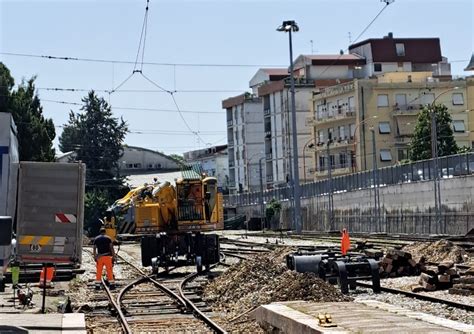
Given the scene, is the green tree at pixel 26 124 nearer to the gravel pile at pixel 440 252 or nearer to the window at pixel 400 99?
the gravel pile at pixel 440 252

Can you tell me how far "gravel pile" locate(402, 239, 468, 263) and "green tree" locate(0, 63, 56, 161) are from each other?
36.2 metres

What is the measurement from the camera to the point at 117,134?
99188 mm

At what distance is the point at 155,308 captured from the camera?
765 inches

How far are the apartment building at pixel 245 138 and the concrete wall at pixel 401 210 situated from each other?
43288mm

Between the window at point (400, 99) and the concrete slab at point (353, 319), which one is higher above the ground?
the window at point (400, 99)

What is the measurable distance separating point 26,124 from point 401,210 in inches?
972

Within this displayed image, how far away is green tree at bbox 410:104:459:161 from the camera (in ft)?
269

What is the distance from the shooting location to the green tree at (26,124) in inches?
2392

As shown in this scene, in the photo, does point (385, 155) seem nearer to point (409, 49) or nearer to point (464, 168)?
point (409, 49)

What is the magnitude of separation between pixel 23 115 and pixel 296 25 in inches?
727

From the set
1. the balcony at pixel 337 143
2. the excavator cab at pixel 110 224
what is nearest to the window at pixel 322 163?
the balcony at pixel 337 143

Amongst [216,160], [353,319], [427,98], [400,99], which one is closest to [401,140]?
[400,99]

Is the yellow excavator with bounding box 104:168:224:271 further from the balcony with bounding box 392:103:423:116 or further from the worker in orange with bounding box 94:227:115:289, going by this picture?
the balcony with bounding box 392:103:423:116

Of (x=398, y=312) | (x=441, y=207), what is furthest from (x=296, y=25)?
(x=398, y=312)
